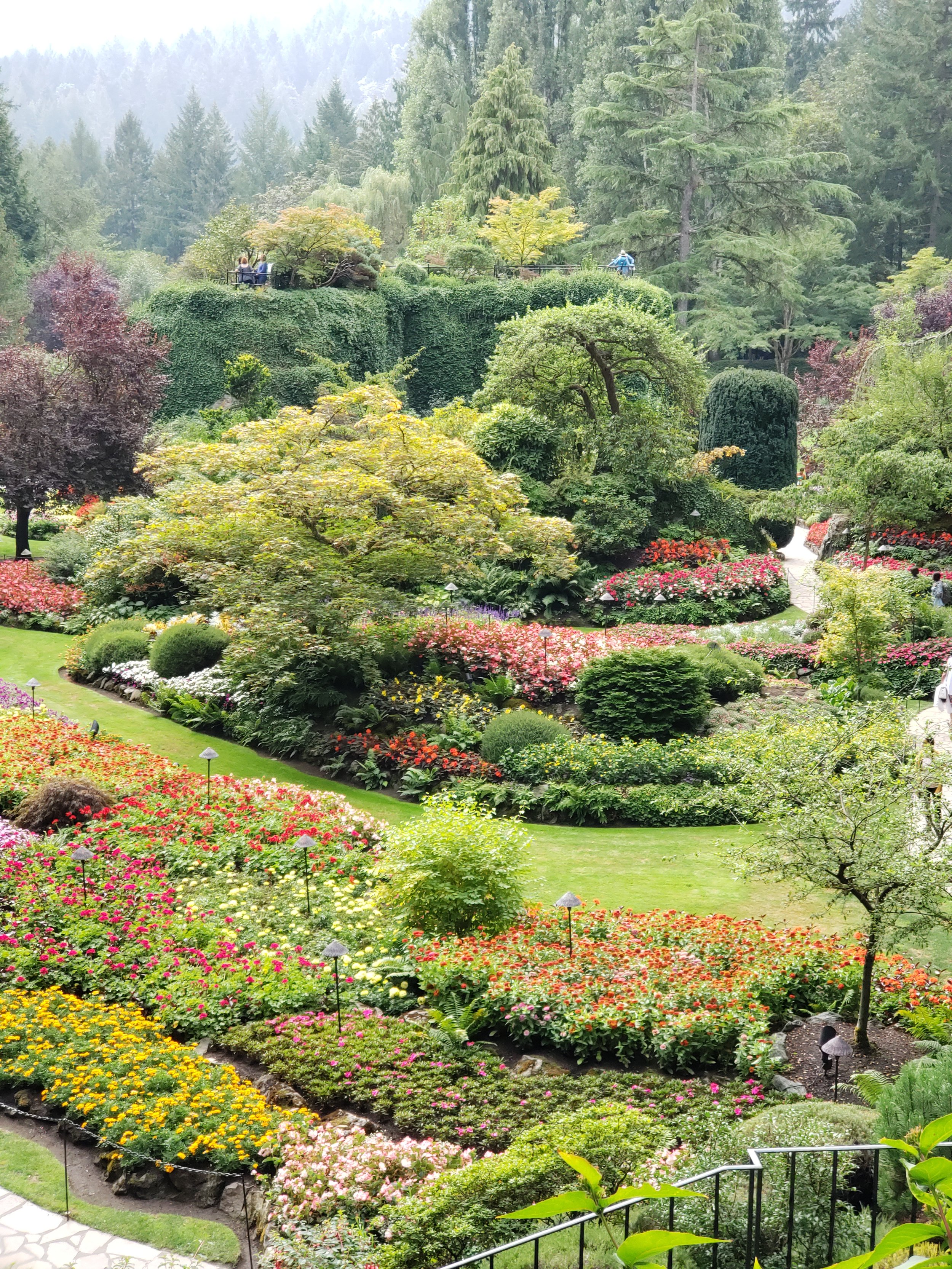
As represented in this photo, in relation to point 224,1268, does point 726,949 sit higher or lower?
higher

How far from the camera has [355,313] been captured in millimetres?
Answer: 28672

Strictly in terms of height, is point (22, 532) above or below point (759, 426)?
below

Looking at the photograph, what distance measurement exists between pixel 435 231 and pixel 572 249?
14.6ft

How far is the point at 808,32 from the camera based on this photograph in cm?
5788

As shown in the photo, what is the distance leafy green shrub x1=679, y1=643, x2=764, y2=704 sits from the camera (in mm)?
14250

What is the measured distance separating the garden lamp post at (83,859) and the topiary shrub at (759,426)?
18.4 m

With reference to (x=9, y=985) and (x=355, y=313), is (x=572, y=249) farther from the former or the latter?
(x=9, y=985)

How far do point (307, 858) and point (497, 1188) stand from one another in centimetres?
489

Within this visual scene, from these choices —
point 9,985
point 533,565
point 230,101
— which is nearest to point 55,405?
point 533,565

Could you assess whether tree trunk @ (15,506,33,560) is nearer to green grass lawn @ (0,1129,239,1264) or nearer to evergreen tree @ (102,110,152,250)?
green grass lawn @ (0,1129,239,1264)

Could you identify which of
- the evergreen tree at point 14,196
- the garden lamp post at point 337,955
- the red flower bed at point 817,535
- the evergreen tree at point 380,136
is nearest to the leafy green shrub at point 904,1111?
the garden lamp post at point 337,955

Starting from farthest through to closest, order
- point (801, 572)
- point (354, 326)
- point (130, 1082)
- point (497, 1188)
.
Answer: point (354, 326) → point (801, 572) → point (130, 1082) → point (497, 1188)

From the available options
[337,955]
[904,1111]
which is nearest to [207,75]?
[337,955]

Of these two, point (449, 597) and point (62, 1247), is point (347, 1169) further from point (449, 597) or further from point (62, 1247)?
point (449, 597)
